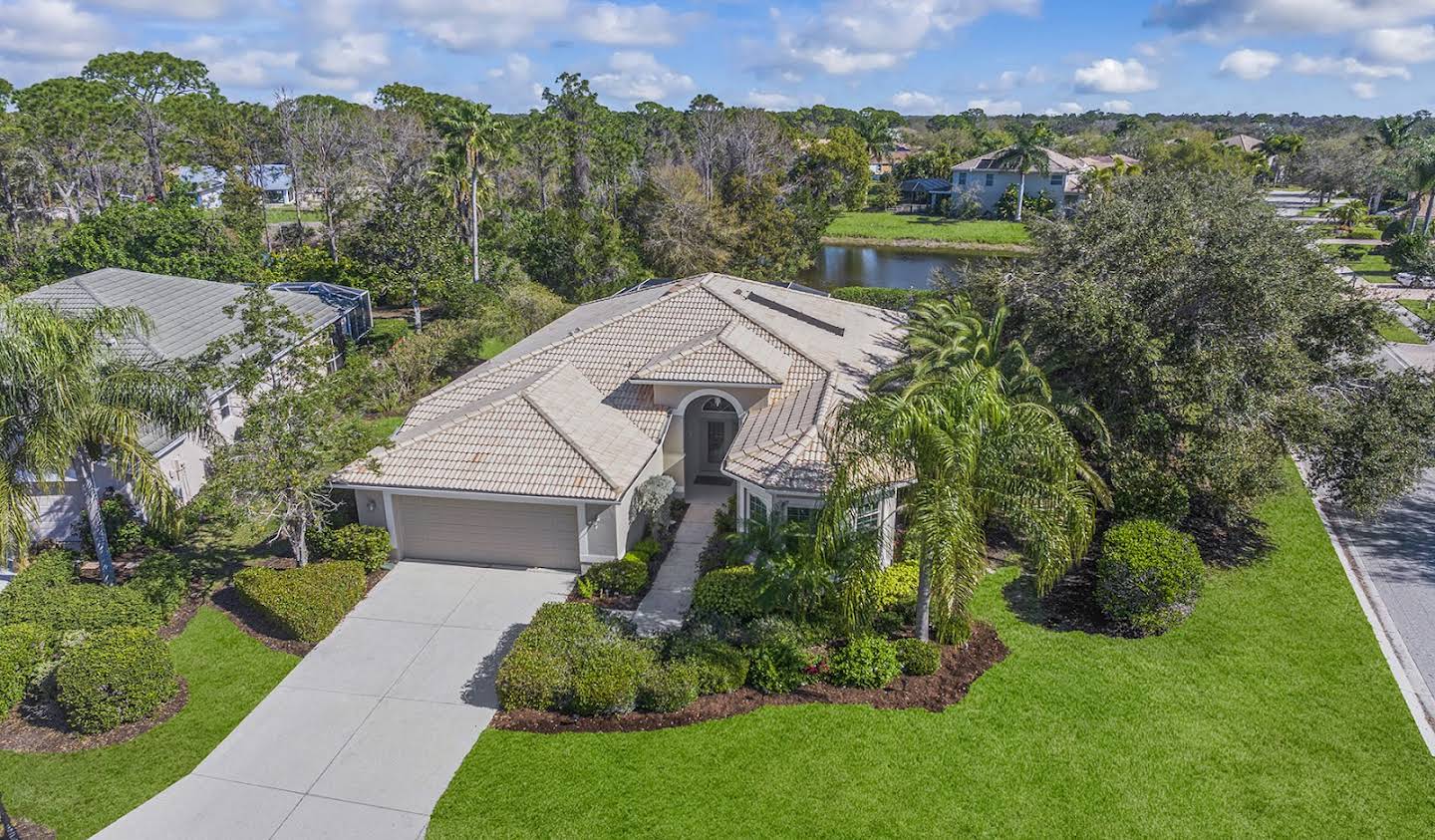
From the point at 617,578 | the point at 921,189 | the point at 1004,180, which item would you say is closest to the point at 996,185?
the point at 1004,180

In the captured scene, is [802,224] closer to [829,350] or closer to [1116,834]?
[829,350]

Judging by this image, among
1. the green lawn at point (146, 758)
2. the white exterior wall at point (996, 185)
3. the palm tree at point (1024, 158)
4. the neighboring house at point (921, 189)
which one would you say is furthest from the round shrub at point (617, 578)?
the neighboring house at point (921, 189)

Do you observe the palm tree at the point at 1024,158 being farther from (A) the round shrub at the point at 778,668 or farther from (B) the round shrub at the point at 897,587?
(A) the round shrub at the point at 778,668

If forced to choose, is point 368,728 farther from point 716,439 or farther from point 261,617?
point 716,439

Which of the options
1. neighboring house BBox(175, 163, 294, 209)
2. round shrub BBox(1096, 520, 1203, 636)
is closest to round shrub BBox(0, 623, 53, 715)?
round shrub BBox(1096, 520, 1203, 636)

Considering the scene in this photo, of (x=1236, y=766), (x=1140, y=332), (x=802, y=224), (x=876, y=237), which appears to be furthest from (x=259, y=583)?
(x=876, y=237)

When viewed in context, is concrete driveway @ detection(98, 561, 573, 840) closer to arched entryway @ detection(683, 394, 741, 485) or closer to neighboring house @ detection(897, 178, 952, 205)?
arched entryway @ detection(683, 394, 741, 485)
